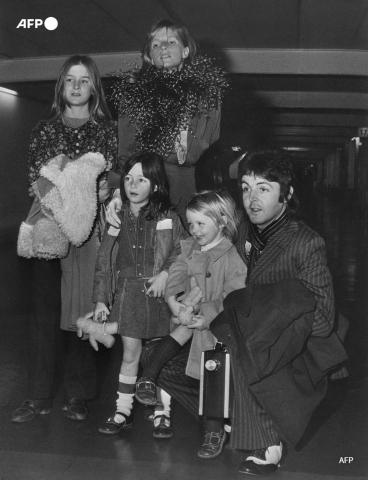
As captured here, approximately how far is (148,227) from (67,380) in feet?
2.72

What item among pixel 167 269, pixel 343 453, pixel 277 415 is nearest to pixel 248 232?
pixel 167 269

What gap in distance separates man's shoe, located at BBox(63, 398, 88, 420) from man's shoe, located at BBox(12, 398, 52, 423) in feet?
0.29

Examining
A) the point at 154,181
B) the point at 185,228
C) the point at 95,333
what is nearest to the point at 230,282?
the point at 185,228

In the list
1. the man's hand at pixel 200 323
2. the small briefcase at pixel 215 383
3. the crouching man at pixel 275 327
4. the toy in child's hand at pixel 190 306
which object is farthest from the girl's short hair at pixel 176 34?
the small briefcase at pixel 215 383

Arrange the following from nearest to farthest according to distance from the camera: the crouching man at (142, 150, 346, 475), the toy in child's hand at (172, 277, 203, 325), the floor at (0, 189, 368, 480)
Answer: the crouching man at (142, 150, 346, 475), the floor at (0, 189, 368, 480), the toy in child's hand at (172, 277, 203, 325)

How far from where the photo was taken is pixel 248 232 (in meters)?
2.96

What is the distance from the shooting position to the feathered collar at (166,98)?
121 inches

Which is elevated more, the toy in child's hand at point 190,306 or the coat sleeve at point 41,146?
the coat sleeve at point 41,146

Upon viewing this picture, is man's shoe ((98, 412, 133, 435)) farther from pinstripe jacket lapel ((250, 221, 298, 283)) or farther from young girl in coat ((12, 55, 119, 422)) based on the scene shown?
pinstripe jacket lapel ((250, 221, 298, 283))

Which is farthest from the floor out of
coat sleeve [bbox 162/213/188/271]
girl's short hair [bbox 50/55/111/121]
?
girl's short hair [bbox 50/55/111/121]

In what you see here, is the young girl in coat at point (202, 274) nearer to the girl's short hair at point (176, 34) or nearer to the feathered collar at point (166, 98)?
the feathered collar at point (166, 98)

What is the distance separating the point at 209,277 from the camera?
2.94 meters

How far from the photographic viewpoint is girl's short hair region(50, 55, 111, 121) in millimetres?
3164

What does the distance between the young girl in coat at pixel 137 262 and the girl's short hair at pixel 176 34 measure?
444 mm
